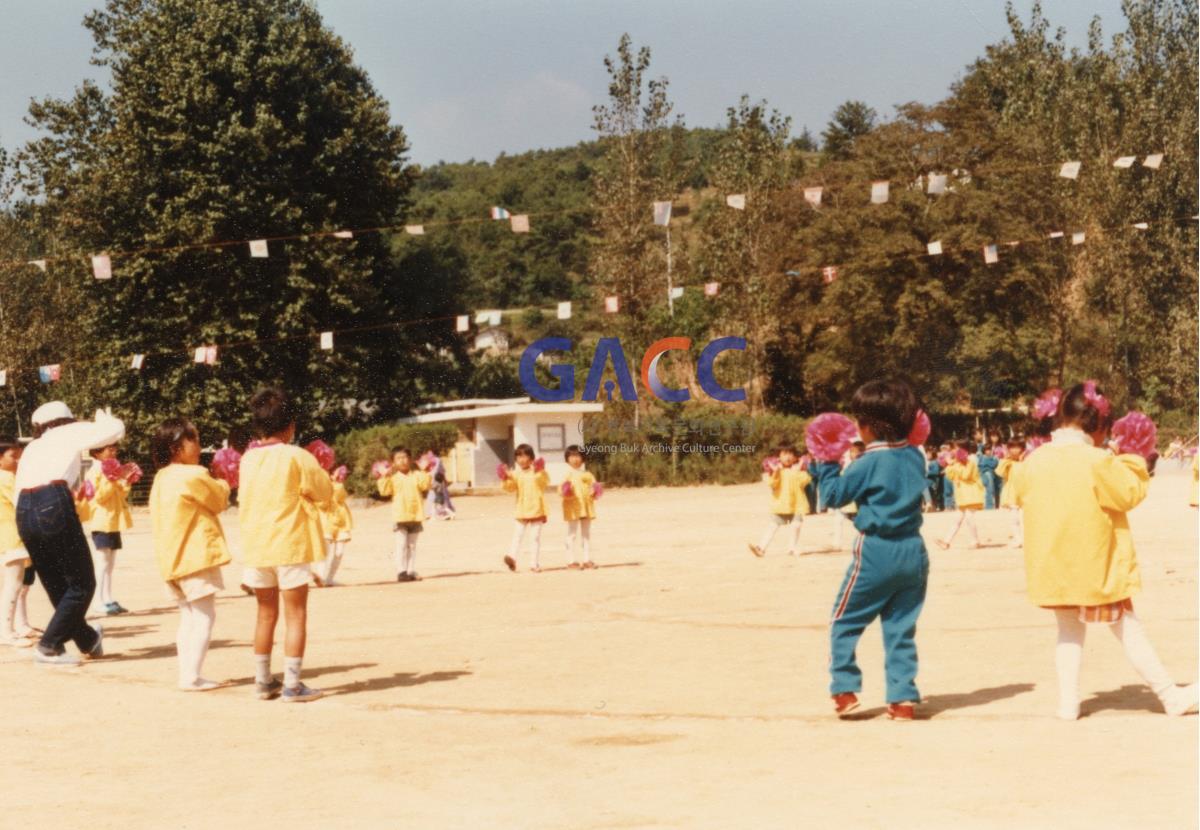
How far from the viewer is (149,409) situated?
4572 cm

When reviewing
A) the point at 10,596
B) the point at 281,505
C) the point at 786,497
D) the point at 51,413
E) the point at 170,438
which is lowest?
the point at 10,596

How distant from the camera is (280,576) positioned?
9.58 metres

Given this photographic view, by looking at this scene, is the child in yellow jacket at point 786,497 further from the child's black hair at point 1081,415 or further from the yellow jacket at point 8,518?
the child's black hair at point 1081,415

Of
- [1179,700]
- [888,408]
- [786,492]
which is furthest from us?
[786,492]

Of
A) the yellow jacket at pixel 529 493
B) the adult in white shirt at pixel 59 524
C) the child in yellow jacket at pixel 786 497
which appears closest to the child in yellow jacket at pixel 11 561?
the adult in white shirt at pixel 59 524

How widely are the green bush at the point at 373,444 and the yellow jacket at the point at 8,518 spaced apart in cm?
3284

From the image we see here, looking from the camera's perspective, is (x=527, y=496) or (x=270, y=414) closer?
Result: (x=270, y=414)

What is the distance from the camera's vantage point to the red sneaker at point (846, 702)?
7957mm

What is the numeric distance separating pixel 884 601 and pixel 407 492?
39.8 ft

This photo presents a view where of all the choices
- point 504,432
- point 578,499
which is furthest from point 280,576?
point 504,432

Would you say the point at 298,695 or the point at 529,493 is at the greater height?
the point at 529,493

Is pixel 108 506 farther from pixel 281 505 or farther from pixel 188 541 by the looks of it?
pixel 281 505

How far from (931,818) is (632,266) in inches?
1926

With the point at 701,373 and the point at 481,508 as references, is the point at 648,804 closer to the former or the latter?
the point at 481,508
